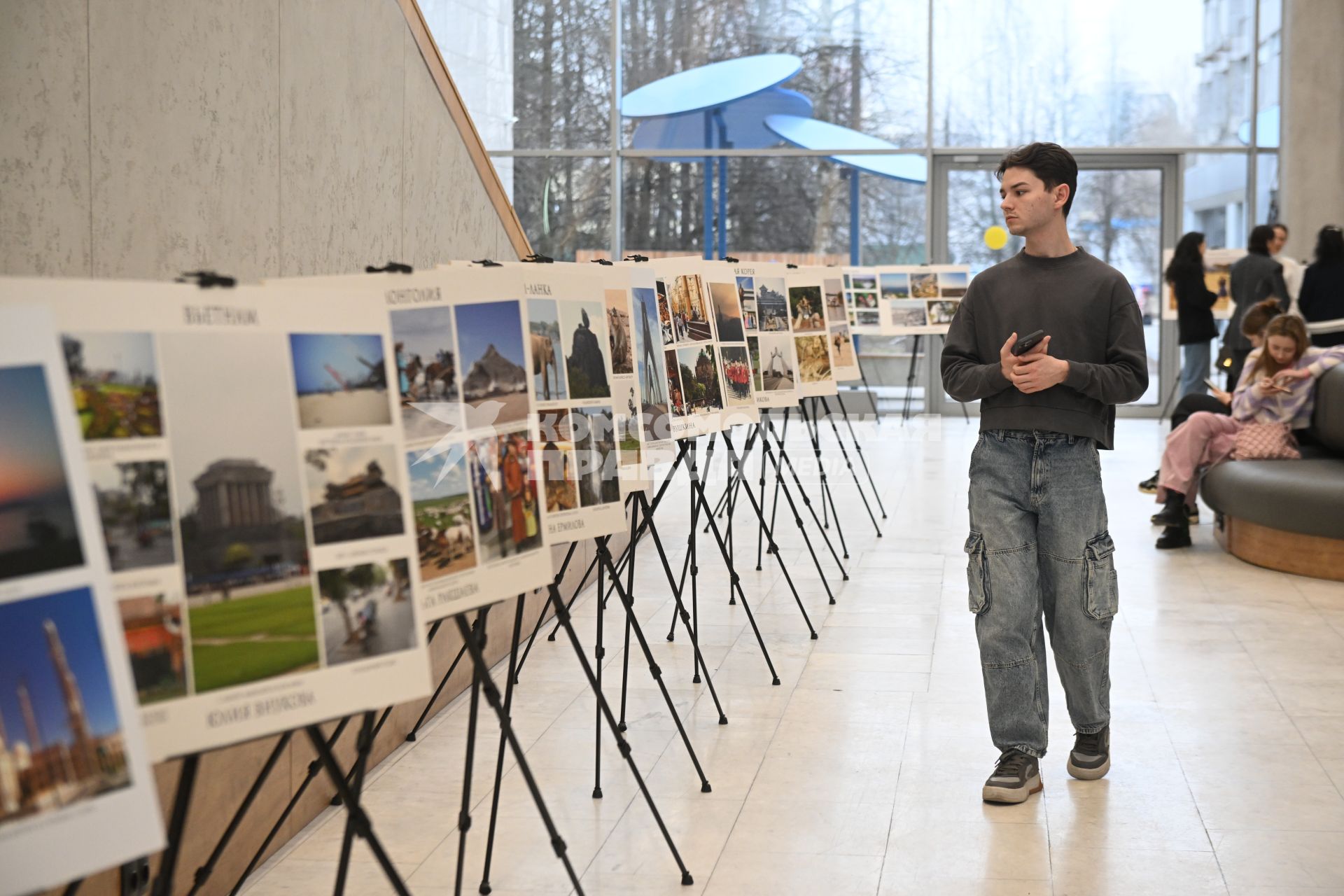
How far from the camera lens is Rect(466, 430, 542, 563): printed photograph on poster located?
100 inches

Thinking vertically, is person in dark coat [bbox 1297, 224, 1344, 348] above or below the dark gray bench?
above

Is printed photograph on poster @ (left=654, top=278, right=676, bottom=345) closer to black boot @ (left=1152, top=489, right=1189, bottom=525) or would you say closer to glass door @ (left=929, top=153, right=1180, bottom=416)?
black boot @ (left=1152, top=489, right=1189, bottom=525)

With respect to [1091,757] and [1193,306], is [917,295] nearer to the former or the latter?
[1193,306]

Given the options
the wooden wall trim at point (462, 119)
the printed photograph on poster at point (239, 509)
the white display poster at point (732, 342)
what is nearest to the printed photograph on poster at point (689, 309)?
the white display poster at point (732, 342)

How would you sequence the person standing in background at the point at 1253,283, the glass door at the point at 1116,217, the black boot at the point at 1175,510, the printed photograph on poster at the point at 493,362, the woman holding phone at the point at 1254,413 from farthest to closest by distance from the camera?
the glass door at the point at 1116,217, the person standing in background at the point at 1253,283, the black boot at the point at 1175,510, the woman holding phone at the point at 1254,413, the printed photograph on poster at the point at 493,362

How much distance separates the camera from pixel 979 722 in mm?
4285

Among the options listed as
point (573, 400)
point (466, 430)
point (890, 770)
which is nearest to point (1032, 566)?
point (890, 770)

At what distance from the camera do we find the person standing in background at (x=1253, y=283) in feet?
33.4

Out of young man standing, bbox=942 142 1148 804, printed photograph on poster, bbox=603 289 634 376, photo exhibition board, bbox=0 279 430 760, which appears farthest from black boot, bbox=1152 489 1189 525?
photo exhibition board, bbox=0 279 430 760

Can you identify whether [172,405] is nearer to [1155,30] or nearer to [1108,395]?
[1108,395]

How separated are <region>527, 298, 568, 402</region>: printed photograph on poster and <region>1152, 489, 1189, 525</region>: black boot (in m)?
5.09

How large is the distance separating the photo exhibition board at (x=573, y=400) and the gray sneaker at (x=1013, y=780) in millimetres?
1301

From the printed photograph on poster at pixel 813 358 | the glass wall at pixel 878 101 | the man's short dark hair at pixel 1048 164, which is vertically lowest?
the printed photograph on poster at pixel 813 358

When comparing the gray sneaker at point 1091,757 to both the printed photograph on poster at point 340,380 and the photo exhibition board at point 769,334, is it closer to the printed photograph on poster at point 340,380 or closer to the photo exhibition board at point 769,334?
the photo exhibition board at point 769,334
